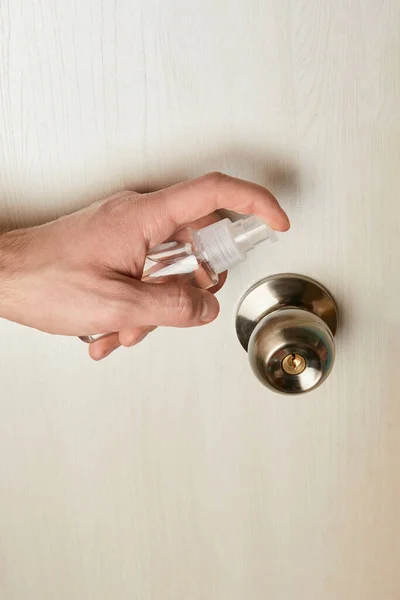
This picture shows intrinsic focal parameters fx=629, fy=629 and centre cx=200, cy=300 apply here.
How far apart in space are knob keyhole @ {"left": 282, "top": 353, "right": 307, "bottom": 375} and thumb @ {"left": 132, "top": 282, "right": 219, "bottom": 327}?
6 centimetres

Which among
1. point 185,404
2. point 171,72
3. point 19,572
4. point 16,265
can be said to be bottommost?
point 19,572

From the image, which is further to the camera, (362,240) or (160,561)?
(160,561)

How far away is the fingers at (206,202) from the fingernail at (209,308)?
5 centimetres

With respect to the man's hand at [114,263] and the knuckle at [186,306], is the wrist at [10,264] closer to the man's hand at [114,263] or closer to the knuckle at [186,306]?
the man's hand at [114,263]

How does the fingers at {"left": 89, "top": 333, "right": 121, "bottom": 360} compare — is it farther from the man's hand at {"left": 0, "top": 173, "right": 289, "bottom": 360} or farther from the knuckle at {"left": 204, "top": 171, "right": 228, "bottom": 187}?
the knuckle at {"left": 204, "top": 171, "right": 228, "bottom": 187}

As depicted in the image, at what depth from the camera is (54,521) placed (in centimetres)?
50

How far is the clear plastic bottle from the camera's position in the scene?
0.36 meters

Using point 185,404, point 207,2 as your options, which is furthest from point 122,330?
point 207,2

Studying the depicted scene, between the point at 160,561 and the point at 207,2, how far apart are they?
15.7 inches

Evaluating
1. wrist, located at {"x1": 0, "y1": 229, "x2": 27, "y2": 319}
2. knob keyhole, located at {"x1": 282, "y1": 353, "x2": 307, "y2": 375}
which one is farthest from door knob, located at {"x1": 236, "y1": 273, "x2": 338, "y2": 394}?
wrist, located at {"x1": 0, "y1": 229, "x2": 27, "y2": 319}

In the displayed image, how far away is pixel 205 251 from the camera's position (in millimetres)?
363

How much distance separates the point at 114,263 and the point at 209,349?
9 centimetres

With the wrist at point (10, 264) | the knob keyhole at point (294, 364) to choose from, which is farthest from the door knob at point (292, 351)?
the wrist at point (10, 264)

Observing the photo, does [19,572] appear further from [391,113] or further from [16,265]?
[391,113]
